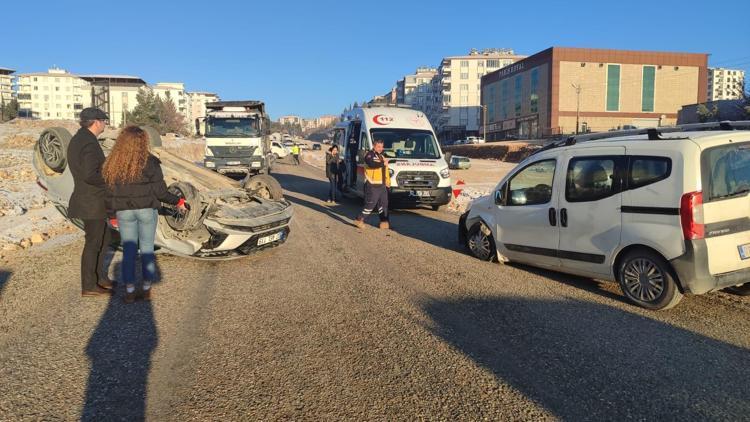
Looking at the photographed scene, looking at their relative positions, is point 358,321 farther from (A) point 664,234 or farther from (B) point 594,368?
(A) point 664,234

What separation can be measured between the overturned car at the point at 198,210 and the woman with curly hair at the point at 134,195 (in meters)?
0.73

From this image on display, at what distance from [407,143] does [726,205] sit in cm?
952

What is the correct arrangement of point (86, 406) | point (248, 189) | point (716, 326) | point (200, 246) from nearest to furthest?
point (86, 406) < point (716, 326) < point (200, 246) < point (248, 189)

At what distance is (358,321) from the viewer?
16.8 feet

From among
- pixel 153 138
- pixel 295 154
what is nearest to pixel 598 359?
pixel 153 138

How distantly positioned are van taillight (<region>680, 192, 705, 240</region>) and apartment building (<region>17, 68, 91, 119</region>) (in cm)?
15150

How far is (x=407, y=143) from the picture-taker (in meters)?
14.2

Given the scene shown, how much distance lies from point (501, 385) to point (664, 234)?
2661 mm

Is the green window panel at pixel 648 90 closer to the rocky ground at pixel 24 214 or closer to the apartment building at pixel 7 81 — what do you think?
the rocky ground at pixel 24 214

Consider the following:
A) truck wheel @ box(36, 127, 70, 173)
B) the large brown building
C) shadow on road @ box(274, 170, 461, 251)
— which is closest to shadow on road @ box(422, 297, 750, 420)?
shadow on road @ box(274, 170, 461, 251)

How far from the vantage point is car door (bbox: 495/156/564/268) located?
6609 millimetres

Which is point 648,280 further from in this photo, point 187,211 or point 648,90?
point 648,90

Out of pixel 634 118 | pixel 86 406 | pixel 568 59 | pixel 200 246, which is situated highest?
pixel 568 59

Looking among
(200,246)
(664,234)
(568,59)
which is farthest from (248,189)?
(568,59)
